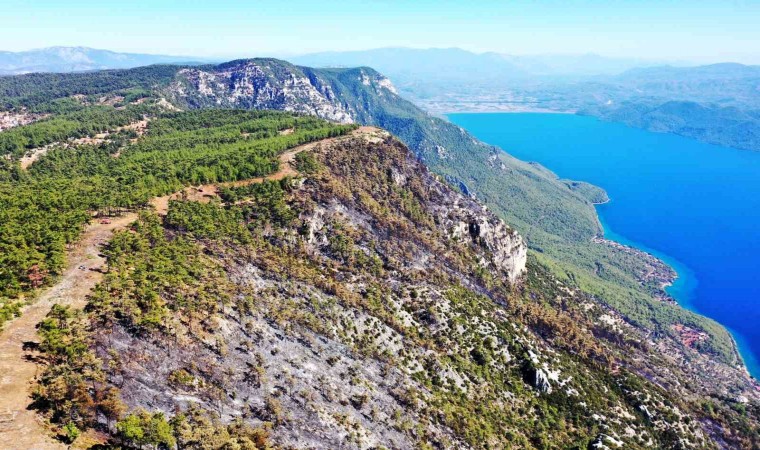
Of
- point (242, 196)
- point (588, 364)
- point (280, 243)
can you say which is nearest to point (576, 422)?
point (588, 364)

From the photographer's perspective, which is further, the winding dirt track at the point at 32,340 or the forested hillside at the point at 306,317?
the forested hillside at the point at 306,317

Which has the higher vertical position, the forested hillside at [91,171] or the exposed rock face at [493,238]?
the forested hillside at [91,171]

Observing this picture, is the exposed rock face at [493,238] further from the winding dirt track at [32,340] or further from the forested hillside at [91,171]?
the winding dirt track at [32,340]

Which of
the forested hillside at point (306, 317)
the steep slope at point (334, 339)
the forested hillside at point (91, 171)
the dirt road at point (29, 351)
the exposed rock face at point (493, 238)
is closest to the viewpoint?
the dirt road at point (29, 351)

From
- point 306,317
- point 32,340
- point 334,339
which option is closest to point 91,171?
point 306,317

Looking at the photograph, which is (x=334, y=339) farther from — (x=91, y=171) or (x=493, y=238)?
(x=91, y=171)

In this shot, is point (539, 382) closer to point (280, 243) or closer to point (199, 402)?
point (280, 243)

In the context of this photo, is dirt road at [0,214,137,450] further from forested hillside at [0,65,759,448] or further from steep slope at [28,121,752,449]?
steep slope at [28,121,752,449]

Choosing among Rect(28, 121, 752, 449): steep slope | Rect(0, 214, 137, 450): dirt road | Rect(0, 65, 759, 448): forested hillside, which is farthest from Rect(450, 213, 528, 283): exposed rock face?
Rect(0, 214, 137, 450): dirt road

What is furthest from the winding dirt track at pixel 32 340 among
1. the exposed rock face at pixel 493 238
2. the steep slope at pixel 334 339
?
the exposed rock face at pixel 493 238
